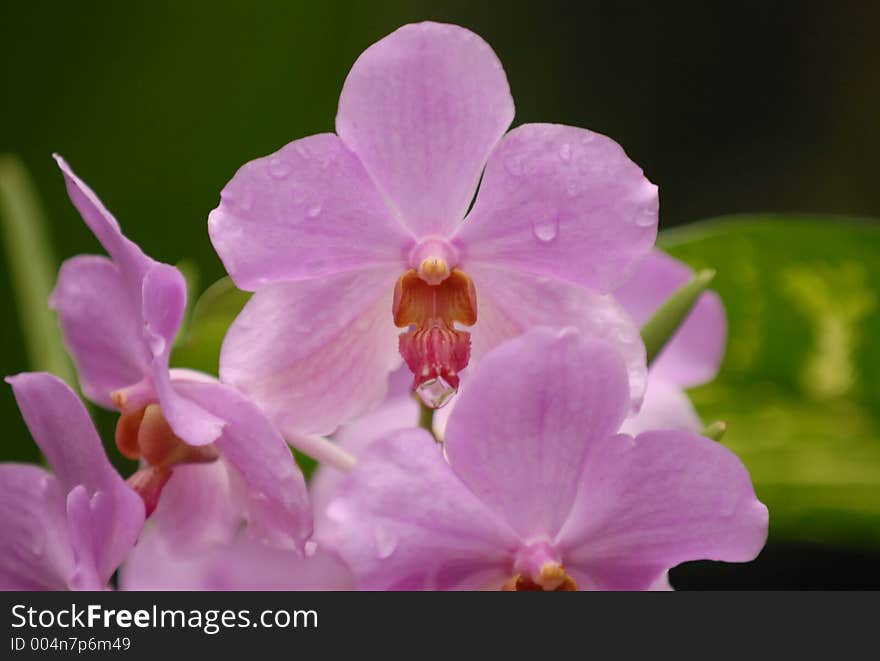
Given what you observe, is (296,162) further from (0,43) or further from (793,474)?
(0,43)

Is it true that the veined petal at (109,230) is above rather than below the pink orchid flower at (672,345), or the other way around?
below

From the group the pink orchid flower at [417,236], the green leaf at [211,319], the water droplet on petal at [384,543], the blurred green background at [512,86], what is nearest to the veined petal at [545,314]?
the pink orchid flower at [417,236]

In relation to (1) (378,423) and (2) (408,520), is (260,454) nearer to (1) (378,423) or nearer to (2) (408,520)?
(2) (408,520)

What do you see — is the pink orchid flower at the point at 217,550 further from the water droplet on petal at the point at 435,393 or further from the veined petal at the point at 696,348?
the veined petal at the point at 696,348

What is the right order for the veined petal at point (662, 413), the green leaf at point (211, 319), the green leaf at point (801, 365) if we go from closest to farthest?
Answer: the veined petal at point (662, 413) → the green leaf at point (211, 319) → the green leaf at point (801, 365)

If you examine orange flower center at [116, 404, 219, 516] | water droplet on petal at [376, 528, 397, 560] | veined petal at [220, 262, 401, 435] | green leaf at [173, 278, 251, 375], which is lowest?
water droplet on petal at [376, 528, 397, 560]

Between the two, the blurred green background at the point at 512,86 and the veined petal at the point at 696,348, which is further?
the blurred green background at the point at 512,86

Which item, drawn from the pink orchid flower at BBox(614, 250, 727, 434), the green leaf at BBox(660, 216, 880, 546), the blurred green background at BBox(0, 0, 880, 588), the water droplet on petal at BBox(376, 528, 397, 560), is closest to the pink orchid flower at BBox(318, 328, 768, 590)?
the water droplet on petal at BBox(376, 528, 397, 560)

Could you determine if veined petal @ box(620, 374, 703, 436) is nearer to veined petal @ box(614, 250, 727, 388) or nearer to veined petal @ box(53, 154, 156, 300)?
veined petal @ box(614, 250, 727, 388)
